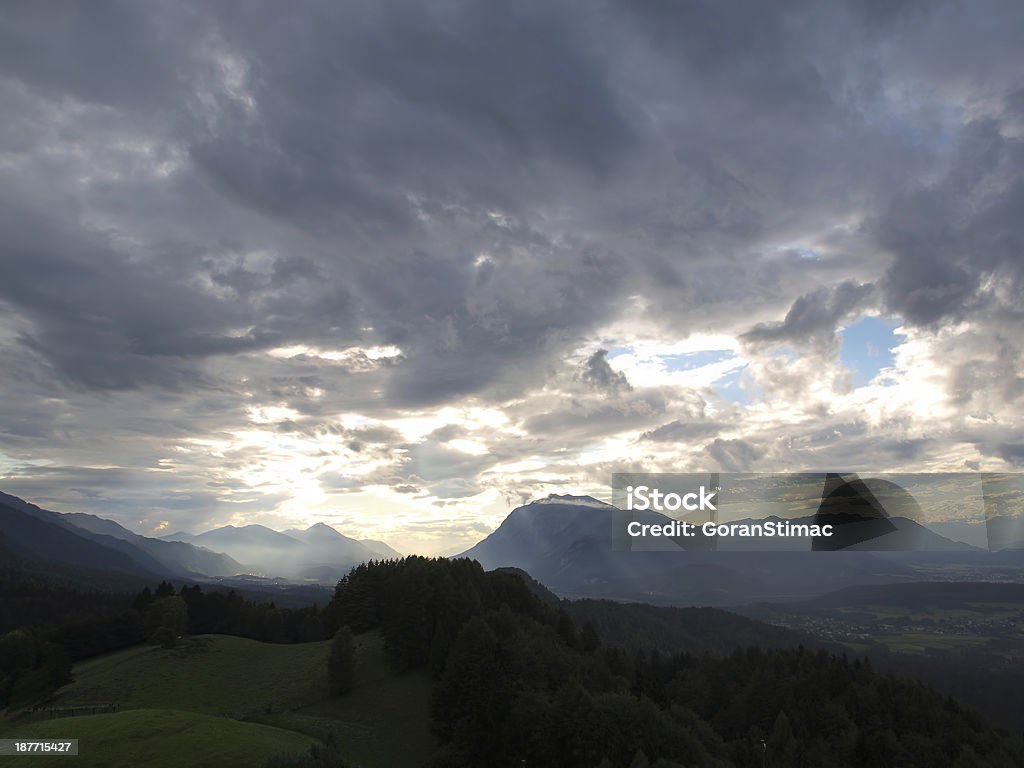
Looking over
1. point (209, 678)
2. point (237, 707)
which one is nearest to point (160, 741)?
point (237, 707)

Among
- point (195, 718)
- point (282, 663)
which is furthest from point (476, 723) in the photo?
point (282, 663)

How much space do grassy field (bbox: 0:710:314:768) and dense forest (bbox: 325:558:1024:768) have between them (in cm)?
2361

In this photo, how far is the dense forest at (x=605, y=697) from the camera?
8019 cm

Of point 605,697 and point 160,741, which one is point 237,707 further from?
point 605,697

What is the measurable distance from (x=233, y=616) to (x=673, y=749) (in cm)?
13085

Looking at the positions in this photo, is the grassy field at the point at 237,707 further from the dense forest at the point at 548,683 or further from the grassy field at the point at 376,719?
the dense forest at the point at 548,683

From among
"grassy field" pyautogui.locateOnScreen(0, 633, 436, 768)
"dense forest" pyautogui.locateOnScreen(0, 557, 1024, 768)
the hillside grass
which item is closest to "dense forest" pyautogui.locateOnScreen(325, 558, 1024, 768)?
"dense forest" pyautogui.locateOnScreen(0, 557, 1024, 768)

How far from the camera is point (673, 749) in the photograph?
247 feet

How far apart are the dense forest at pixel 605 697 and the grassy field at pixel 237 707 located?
7.19 m

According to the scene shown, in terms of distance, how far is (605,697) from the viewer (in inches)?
3268

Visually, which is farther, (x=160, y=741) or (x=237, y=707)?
(x=237, y=707)

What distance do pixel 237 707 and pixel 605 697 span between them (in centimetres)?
6110

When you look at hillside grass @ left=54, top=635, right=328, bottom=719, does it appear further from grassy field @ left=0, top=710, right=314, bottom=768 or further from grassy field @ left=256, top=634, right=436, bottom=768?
grassy field @ left=0, top=710, right=314, bottom=768

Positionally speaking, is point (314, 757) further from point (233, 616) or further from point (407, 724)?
point (233, 616)
